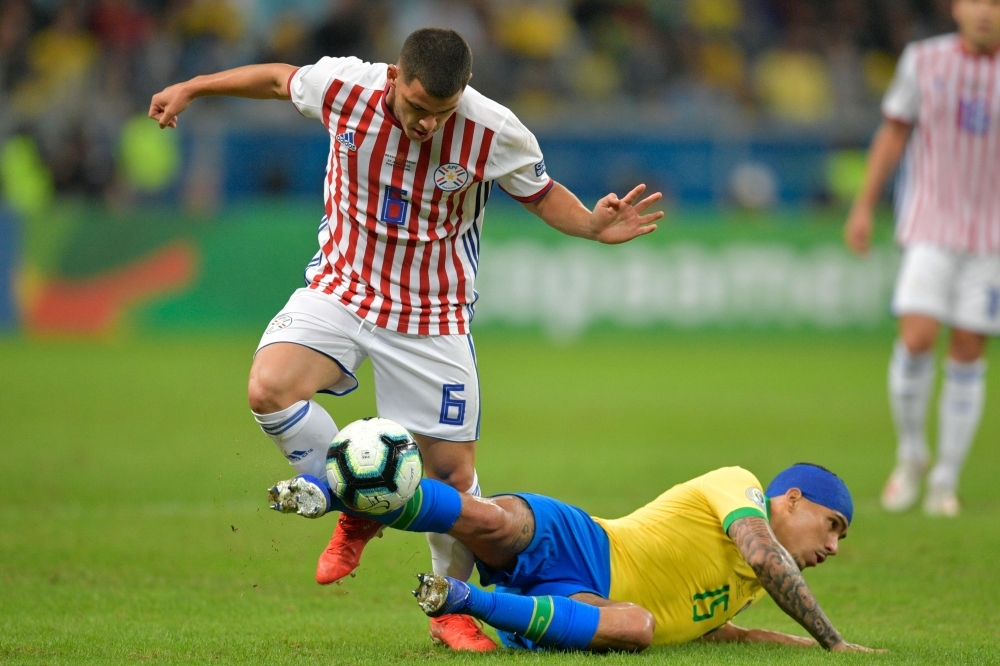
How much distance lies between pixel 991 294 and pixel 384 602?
419 cm

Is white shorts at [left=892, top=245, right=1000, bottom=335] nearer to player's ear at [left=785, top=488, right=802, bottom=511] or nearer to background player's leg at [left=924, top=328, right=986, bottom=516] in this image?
background player's leg at [left=924, top=328, right=986, bottom=516]

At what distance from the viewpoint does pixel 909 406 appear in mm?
7801

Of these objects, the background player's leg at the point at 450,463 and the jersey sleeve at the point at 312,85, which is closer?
the jersey sleeve at the point at 312,85

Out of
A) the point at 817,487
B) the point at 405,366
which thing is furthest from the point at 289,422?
the point at 817,487

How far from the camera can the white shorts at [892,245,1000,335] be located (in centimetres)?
757

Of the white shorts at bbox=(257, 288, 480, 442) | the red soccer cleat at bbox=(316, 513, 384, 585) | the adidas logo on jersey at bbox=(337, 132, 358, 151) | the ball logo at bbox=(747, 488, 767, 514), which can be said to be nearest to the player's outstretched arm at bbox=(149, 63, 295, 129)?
the adidas logo on jersey at bbox=(337, 132, 358, 151)

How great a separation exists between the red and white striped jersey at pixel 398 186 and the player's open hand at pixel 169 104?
16.3 inches

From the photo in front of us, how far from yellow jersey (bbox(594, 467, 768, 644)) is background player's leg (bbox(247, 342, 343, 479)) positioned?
112cm

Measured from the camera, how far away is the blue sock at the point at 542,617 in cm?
423

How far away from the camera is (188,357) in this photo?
14367 millimetres

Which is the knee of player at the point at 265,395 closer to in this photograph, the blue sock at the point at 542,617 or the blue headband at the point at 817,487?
the blue sock at the point at 542,617

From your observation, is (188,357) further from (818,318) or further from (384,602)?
(384,602)

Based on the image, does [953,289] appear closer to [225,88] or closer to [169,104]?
[225,88]

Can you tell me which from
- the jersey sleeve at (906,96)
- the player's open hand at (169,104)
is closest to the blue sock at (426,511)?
the player's open hand at (169,104)
